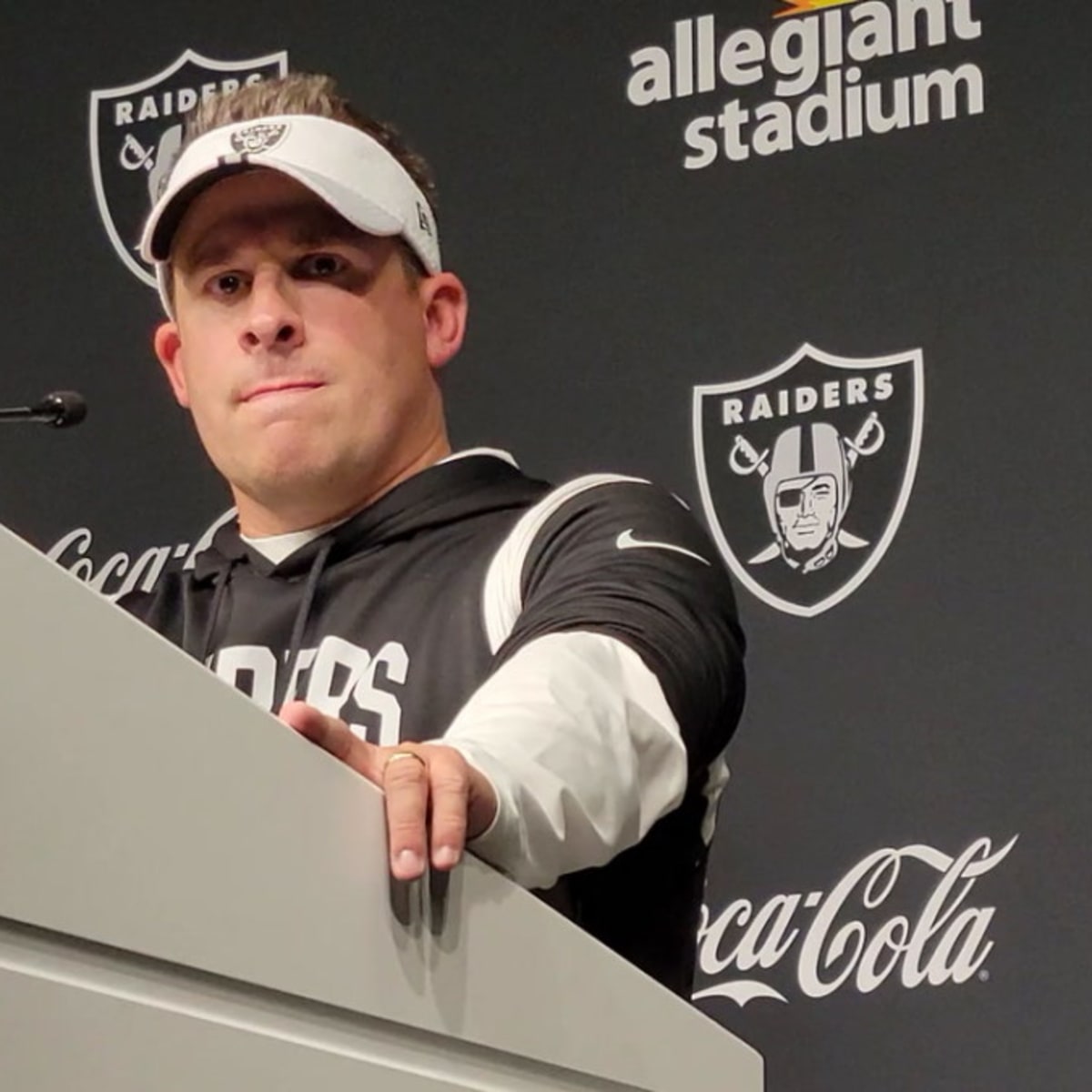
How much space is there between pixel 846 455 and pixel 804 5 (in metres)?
0.36

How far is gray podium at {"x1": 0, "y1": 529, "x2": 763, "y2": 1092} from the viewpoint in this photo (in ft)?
1.53

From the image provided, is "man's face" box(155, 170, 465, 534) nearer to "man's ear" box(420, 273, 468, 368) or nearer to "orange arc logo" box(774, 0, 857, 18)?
"man's ear" box(420, 273, 468, 368)

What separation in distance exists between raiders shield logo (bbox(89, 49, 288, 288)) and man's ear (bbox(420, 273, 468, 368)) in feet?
2.69

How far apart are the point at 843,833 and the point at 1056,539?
0.81 ft

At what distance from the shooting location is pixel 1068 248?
1.62m

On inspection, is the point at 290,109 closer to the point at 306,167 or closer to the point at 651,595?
the point at 306,167

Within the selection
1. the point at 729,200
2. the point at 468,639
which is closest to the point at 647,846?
the point at 468,639

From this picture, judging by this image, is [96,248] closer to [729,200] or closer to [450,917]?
[729,200]

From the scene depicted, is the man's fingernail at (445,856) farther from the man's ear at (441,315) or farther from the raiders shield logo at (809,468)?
the raiders shield logo at (809,468)

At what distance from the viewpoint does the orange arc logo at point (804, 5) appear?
1.75 meters

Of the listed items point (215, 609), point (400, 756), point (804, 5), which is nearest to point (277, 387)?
point (215, 609)

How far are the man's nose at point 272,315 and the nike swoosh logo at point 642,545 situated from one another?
0.20 m

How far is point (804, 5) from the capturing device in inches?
69.5

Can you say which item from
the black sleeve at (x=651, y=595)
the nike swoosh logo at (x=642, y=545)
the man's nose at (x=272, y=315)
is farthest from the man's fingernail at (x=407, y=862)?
the man's nose at (x=272, y=315)
